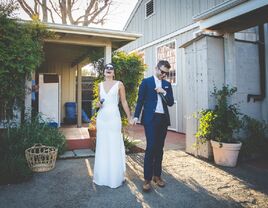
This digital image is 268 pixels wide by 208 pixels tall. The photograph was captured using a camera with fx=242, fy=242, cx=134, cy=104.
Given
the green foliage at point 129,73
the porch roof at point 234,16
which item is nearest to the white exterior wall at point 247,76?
the porch roof at point 234,16

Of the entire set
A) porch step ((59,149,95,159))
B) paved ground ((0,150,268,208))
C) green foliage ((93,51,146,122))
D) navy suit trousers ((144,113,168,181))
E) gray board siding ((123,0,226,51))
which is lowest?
paved ground ((0,150,268,208))

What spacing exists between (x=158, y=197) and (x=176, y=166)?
158cm

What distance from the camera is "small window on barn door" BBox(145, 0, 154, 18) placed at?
10.6 m

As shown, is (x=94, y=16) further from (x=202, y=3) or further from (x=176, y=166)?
(x=176, y=166)

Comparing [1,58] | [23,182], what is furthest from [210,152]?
[1,58]

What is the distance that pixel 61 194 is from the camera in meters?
3.40

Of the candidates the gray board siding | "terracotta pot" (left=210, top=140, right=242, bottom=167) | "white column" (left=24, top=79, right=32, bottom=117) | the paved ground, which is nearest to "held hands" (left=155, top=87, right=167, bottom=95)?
the paved ground

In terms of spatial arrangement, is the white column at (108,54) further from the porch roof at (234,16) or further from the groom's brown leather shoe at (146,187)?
the groom's brown leather shoe at (146,187)

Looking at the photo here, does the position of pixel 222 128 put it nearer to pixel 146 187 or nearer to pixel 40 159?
pixel 146 187

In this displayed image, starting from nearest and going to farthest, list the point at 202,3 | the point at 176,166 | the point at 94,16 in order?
the point at 176,166 → the point at 202,3 → the point at 94,16

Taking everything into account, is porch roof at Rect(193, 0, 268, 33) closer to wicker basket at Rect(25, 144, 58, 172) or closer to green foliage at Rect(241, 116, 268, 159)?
green foliage at Rect(241, 116, 268, 159)

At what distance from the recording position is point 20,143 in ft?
15.8

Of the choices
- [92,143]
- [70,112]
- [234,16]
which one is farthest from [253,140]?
[70,112]

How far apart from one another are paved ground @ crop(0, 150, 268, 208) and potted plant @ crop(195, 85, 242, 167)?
10.7 inches
